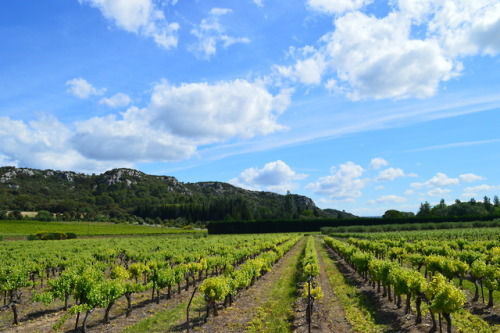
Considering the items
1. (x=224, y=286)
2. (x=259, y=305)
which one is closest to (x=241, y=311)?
(x=259, y=305)

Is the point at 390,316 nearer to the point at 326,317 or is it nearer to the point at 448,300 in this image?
the point at 326,317

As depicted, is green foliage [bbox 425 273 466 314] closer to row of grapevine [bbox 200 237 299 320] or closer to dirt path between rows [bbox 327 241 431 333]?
dirt path between rows [bbox 327 241 431 333]

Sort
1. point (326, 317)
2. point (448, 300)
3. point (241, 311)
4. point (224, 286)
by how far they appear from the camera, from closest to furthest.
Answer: point (448, 300) < point (326, 317) < point (224, 286) < point (241, 311)

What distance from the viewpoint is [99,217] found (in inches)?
5743

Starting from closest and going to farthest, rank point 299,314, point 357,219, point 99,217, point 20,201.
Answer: point 299,314
point 357,219
point 99,217
point 20,201

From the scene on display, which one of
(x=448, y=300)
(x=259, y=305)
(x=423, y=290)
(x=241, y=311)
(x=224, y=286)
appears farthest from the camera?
(x=259, y=305)

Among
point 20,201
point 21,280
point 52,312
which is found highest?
point 20,201

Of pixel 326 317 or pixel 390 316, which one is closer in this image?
pixel 326 317

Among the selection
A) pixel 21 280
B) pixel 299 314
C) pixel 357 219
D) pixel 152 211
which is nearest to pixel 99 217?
pixel 152 211

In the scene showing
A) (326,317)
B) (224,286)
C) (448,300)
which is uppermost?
(448,300)

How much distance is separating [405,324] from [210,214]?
498 feet

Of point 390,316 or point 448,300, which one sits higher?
point 448,300

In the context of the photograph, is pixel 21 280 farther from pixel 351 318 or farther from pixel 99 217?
pixel 99 217

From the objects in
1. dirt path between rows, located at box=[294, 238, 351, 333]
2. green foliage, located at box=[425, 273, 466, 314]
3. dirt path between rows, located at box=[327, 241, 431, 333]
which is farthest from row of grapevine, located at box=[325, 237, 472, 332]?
dirt path between rows, located at box=[294, 238, 351, 333]
